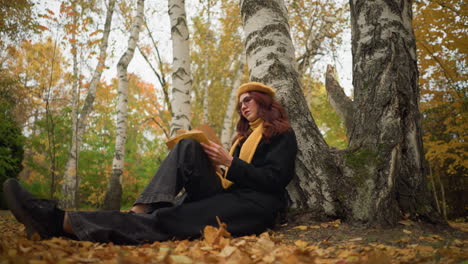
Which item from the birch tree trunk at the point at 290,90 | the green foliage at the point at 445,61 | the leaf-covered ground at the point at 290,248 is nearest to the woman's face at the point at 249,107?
the birch tree trunk at the point at 290,90

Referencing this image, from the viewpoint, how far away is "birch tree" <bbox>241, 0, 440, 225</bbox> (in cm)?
216

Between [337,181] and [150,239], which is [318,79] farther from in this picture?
[150,239]

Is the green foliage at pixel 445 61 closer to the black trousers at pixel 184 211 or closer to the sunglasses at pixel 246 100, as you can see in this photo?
the sunglasses at pixel 246 100

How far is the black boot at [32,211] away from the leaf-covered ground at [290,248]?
10 centimetres

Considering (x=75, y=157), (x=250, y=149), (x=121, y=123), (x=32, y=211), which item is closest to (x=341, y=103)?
(x=250, y=149)

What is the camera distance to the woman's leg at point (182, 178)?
1990 millimetres

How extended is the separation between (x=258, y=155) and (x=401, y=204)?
3.83ft

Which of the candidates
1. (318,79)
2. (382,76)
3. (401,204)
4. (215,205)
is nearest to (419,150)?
(401,204)

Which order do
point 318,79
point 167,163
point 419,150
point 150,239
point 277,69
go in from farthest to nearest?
point 318,79
point 277,69
point 419,150
point 167,163
point 150,239

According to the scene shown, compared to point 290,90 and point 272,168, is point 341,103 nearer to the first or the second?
point 290,90

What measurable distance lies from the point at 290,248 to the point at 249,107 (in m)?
1.38

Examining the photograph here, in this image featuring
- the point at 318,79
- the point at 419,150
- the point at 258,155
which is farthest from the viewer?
the point at 318,79

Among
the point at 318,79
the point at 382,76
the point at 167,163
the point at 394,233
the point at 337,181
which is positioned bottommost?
the point at 394,233

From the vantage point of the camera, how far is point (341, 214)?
230cm
